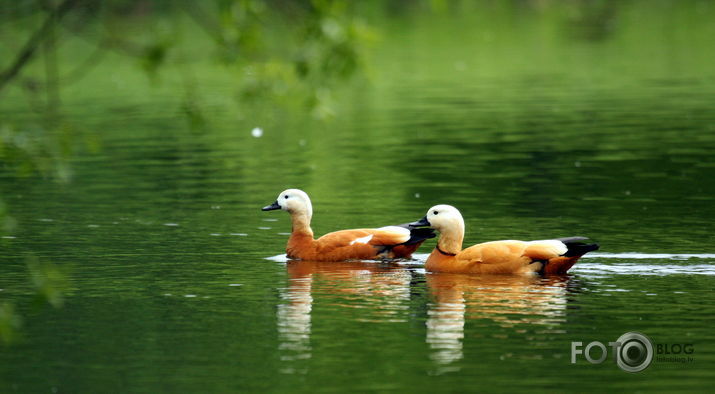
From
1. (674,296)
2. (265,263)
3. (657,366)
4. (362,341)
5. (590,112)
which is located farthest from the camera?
(590,112)

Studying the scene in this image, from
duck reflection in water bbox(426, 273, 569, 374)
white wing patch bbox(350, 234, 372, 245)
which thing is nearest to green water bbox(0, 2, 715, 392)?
duck reflection in water bbox(426, 273, 569, 374)

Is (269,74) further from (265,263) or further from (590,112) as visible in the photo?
(590,112)

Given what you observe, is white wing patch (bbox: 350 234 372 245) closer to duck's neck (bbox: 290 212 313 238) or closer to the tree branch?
duck's neck (bbox: 290 212 313 238)

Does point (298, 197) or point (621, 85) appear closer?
point (298, 197)

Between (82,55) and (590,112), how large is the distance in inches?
977

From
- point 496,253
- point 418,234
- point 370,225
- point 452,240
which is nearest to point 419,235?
point 418,234

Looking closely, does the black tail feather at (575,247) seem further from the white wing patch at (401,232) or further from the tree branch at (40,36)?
the tree branch at (40,36)

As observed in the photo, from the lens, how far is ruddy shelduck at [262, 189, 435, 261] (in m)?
15.8

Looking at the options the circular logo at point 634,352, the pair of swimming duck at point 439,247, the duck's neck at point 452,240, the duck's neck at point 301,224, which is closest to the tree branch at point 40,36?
the circular logo at point 634,352

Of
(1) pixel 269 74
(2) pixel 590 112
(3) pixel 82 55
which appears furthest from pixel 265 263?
(3) pixel 82 55

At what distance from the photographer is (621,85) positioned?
38062 mm

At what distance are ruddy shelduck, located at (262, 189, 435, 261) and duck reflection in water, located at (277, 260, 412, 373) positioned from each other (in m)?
0.11

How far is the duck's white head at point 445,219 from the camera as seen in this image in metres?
14.9

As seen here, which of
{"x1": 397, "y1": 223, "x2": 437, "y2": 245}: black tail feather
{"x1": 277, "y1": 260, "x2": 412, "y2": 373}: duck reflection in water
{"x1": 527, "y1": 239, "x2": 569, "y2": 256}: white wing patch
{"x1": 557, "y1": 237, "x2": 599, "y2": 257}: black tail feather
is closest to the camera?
{"x1": 277, "y1": 260, "x2": 412, "y2": 373}: duck reflection in water
